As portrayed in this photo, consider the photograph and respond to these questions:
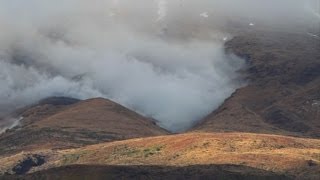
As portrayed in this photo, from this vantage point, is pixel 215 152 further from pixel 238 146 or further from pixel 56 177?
pixel 56 177

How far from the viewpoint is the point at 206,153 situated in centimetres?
11606

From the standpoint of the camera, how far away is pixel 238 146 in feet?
396

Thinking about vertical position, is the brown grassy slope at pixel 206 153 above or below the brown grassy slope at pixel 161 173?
above

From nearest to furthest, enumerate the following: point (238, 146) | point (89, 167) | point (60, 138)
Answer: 1. point (89, 167)
2. point (238, 146)
3. point (60, 138)

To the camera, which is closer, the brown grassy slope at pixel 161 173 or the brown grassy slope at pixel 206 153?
the brown grassy slope at pixel 161 173

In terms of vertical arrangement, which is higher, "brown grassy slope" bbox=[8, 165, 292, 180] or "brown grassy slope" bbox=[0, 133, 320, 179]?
"brown grassy slope" bbox=[0, 133, 320, 179]

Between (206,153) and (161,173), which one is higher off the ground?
(206,153)

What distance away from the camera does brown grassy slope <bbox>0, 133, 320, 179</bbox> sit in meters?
102

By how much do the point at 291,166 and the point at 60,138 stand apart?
3660 inches

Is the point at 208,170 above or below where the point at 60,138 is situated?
below

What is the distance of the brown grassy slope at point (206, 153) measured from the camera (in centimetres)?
10200

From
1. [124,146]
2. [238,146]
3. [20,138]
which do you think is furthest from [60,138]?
[238,146]

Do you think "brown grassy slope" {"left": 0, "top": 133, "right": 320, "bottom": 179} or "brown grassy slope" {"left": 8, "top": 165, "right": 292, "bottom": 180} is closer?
"brown grassy slope" {"left": 8, "top": 165, "right": 292, "bottom": 180}

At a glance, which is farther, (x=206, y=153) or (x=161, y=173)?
(x=206, y=153)
